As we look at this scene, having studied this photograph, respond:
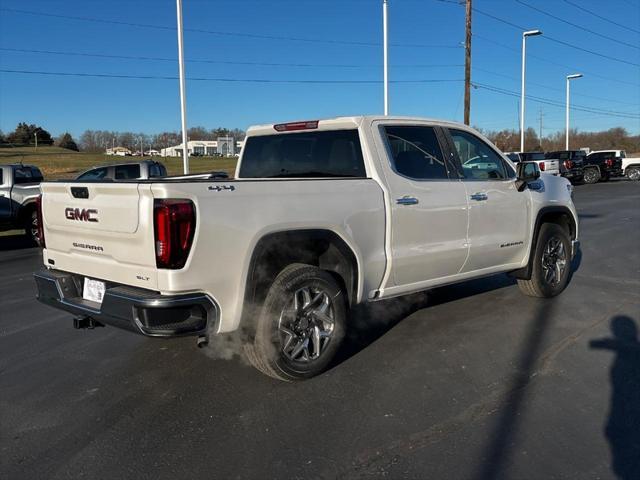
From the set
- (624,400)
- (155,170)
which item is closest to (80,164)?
(155,170)

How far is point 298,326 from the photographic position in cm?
408

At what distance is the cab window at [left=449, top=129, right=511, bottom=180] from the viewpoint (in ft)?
18.0

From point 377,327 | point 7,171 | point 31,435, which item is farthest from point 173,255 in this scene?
point 7,171

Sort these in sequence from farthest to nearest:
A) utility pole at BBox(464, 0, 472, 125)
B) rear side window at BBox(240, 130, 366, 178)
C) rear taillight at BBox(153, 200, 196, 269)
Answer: utility pole at BBox(464, 0, 472, 125)
rear side window at BBox(240, 130, 366, 178)
rear taillight at BBox(153, 200, 196, 269)

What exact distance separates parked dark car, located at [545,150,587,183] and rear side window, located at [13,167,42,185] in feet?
79.5

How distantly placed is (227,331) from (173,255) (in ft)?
2.09

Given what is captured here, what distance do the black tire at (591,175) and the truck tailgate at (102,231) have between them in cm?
3186

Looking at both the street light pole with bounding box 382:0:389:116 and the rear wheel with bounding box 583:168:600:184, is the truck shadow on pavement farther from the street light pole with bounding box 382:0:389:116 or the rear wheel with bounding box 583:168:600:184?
the rear wheel with bounding box 583:168:600:184

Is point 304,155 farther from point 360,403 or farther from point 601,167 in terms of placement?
point 601,167

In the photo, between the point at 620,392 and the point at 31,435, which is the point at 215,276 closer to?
the point at 31,435

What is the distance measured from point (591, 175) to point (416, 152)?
1188 inches

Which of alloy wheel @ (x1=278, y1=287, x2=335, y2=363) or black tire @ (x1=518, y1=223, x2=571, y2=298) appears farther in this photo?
black tire @ (x1=518, y1=223, x2=571, y2=298)

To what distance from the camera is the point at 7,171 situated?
12.5 meters

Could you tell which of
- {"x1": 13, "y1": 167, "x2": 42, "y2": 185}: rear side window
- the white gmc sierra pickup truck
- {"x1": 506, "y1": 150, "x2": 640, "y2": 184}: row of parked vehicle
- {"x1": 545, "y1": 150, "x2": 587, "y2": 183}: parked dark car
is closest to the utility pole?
{"x1": 506, "y1": 150, "x2": 640, "y2": 184}: row of parked vehicle
